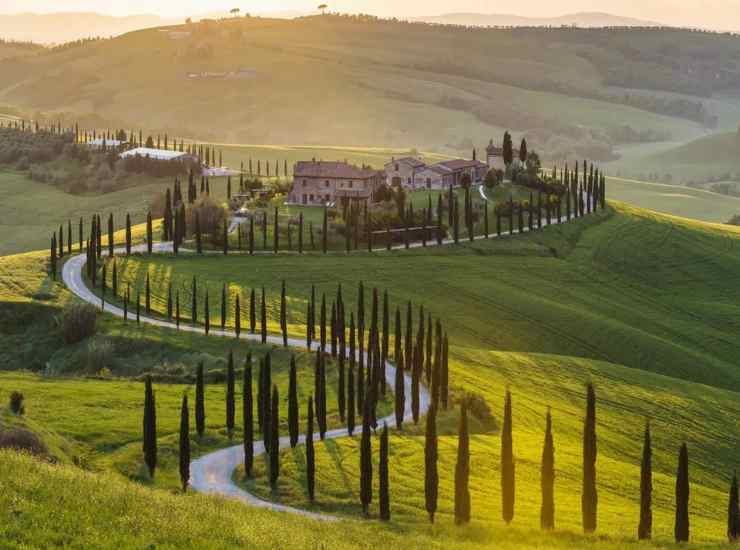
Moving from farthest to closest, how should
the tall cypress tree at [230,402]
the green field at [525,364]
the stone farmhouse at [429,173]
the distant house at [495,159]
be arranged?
the distant house at [495,159] < the stone farmhouse at [429,173] < the tall cypress tree at [230,402] < the green field at [525,364]

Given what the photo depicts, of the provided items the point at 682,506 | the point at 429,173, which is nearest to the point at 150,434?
the point at 682,506

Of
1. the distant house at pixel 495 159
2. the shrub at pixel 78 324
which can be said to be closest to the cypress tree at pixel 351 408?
the shrub at pixel 78 324

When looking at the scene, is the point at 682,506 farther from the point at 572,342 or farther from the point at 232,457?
the point at 572,342

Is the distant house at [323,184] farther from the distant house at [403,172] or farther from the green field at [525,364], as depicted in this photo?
the green field at [525,364]

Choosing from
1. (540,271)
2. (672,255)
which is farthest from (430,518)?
(672,255)

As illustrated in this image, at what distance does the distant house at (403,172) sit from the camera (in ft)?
625

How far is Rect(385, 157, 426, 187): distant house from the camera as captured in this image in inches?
7495

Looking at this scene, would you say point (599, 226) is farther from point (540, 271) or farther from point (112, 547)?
point (112, 547)

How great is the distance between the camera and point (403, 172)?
7549 inches

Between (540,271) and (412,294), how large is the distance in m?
23.7

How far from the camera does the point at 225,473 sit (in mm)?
71250

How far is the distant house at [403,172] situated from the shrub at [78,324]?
3319 inches

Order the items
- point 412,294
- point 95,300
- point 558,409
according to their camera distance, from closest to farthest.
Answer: point 558,409 → point 95,300 → point 412,294

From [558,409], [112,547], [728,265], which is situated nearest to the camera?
[112,547]
